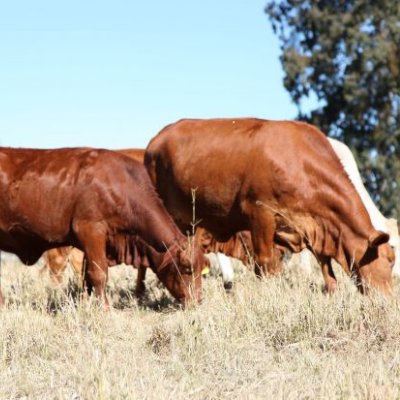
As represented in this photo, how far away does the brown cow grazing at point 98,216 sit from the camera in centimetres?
841

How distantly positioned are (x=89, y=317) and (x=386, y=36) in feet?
85.4

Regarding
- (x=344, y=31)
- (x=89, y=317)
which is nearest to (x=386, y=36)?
(x=344, y=31)

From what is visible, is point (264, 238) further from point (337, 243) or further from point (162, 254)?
point (162, 254)

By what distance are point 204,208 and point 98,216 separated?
194 centimetres

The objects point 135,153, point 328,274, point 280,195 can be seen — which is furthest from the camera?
point 135,153

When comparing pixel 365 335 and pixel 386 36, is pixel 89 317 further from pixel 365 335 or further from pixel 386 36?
pixel 386 36

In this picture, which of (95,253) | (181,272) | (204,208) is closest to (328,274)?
(204,208)

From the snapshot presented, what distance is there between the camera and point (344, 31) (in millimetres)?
30938

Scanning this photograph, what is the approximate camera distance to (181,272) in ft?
27.6

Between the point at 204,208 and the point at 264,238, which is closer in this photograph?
the point at 264,238

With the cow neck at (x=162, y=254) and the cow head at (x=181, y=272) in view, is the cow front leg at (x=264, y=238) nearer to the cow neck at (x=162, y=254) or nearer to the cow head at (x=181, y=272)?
the cow head at (x=181, y=272)

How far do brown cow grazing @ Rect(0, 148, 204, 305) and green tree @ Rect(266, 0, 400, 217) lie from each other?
22.8 m

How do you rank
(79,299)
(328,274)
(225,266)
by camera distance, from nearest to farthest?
(79,299) < (328,274) < (225,266)

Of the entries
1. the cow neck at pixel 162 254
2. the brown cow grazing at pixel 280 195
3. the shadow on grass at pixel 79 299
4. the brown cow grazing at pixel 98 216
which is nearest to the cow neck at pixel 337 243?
the brown cow grazing at pixel 280 195
